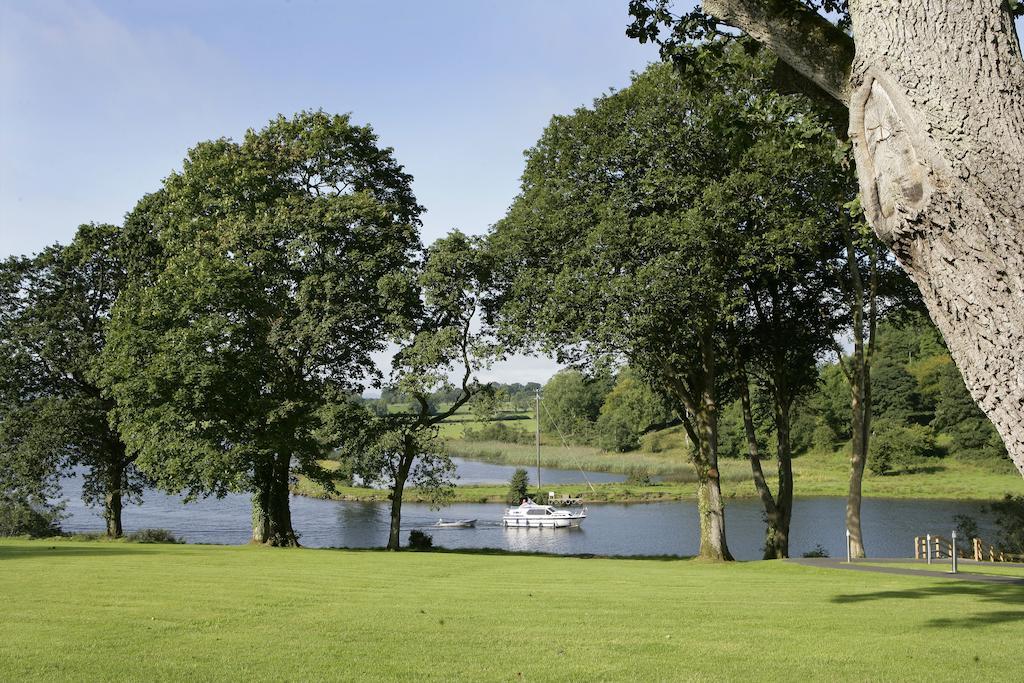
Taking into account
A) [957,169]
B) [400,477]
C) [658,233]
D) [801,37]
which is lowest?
[400,477]

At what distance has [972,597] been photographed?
1478 cm

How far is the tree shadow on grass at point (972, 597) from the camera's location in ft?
39.1

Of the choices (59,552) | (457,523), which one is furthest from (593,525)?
(59,552)

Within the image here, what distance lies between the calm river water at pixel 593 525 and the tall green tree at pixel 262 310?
40.2 feet

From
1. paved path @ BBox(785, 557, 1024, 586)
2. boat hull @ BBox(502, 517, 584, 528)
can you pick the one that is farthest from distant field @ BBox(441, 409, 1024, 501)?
paved path @ BBox(785, 557, 1024, 586)

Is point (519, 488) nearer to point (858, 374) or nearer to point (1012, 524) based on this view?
point (1012, 524)

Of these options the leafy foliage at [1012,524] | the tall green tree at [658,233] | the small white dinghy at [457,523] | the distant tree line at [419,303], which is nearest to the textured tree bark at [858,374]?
the distant tree line at [419,303]

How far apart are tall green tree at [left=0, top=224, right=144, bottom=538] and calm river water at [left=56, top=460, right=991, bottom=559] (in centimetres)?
888

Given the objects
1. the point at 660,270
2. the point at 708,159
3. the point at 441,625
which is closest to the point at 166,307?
the point at 660,270

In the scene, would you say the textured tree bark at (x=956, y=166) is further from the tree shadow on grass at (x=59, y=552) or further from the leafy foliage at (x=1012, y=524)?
the leafy foliage at (x=1012, y=524)

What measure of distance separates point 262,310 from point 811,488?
53.8m

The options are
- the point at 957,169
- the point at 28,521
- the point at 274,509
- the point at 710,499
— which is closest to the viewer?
the point at 957,169

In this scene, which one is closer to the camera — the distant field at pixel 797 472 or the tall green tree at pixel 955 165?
the tall green tree at pixel 955 165

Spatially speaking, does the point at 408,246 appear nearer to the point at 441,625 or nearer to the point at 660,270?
the point at 660,270
